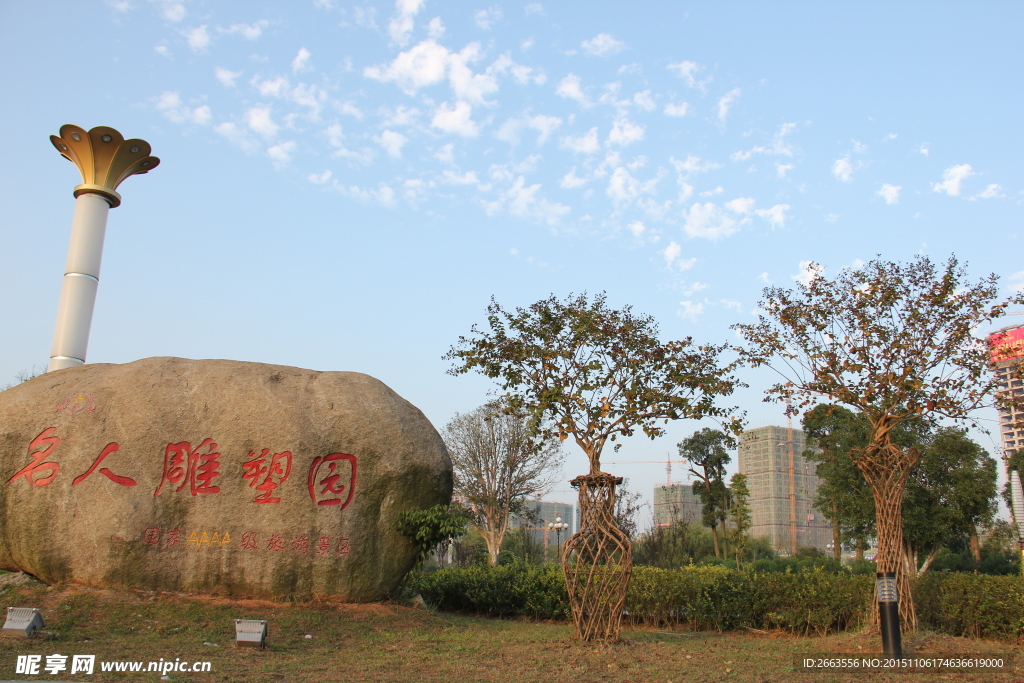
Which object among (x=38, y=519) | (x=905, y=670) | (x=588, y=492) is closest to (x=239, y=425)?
(x=38, y=519)

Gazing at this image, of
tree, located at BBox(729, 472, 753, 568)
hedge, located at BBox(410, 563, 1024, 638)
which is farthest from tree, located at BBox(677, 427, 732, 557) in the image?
hedge, located at BBox(410, 563, 1024, 638)

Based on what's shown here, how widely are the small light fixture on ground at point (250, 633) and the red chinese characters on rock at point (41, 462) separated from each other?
3664 mm

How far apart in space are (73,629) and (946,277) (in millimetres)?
10208

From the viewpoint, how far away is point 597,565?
25.6 ft

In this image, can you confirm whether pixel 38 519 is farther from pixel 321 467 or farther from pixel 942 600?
pixel 942 600

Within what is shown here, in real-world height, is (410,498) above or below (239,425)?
below

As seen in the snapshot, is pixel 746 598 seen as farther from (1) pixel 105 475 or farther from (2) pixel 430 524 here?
(1) pixel 105 475

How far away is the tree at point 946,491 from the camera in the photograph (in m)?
22.4

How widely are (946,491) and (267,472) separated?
21.9 m

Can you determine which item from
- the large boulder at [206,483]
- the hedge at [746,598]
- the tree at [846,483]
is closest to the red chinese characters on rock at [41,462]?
the large boulder at [206,483]

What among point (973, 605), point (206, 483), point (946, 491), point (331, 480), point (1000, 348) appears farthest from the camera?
point (946, 491)

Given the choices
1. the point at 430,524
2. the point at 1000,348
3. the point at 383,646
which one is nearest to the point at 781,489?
the point at 1000,348

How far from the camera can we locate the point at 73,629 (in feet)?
24.5

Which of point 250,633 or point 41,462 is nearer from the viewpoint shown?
point 250,633
